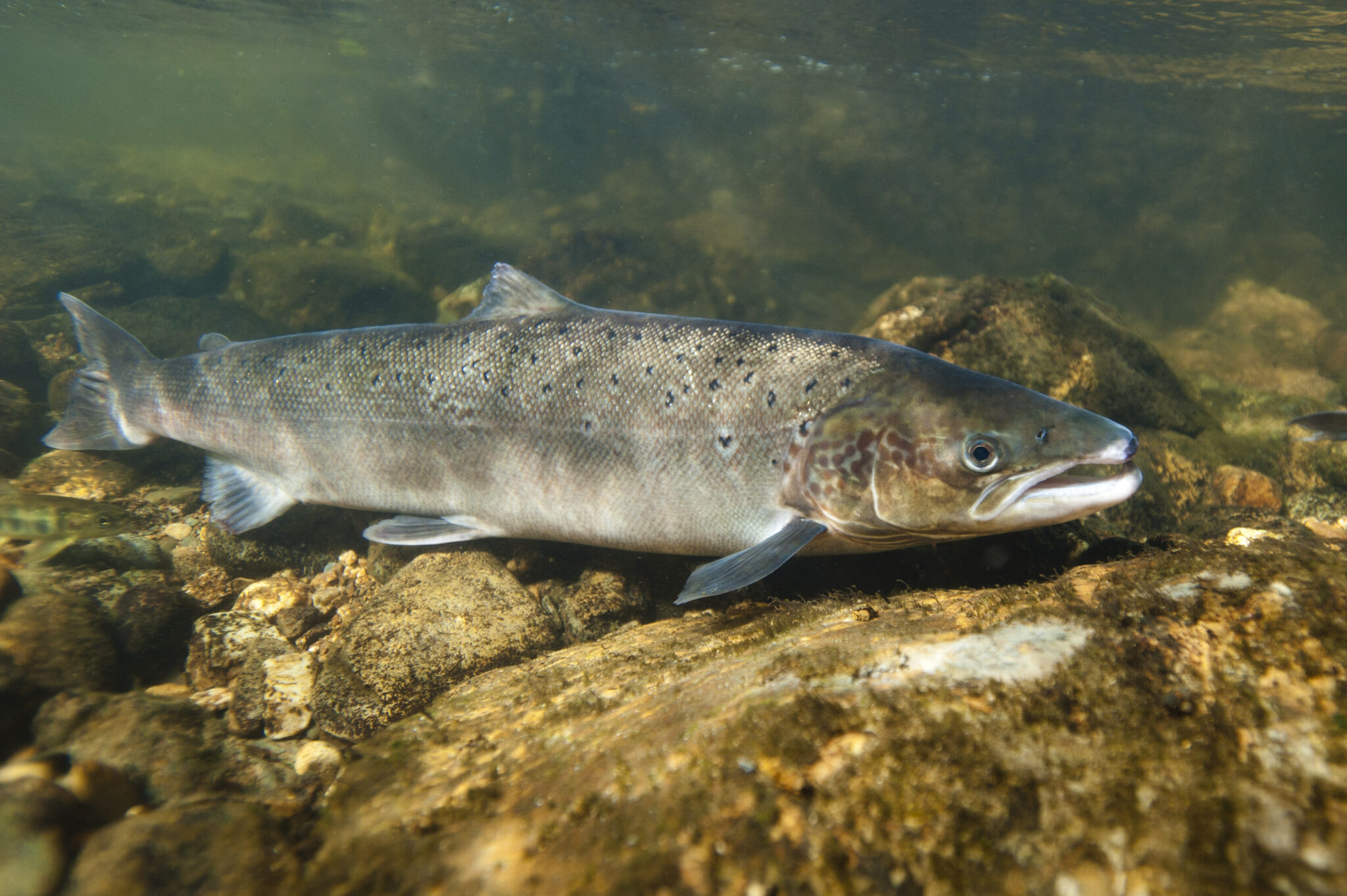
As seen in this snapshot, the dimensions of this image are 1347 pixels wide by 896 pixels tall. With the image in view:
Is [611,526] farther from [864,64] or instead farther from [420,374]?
[864,64]

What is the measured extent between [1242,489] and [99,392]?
A: 10561 mm

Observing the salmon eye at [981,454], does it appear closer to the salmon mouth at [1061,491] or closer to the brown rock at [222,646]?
the salmon mouth at [1061,491]

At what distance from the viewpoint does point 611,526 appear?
11.8 feet

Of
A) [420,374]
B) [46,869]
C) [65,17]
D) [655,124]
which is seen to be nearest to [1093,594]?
[46,869]

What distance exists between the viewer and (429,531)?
13.3 ft

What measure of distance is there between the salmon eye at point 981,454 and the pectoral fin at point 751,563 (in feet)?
2.63

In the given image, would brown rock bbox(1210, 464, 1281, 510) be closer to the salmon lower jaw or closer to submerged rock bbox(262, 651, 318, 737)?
the salmon lower jaw

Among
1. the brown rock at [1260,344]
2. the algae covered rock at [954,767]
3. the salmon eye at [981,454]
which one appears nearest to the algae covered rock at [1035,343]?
the salmon eye at [981,454]

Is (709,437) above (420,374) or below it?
below

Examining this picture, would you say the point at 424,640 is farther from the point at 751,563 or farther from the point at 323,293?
the point at 323,293

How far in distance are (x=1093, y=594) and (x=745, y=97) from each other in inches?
1704

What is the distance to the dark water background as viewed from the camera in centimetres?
1589

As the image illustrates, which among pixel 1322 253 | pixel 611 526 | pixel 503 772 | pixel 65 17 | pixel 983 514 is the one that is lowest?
pixel 1322 253

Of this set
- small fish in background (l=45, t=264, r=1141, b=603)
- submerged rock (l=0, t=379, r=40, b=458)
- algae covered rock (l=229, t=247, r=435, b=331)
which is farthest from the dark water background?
small fish in background (l=45, t=264, r=1141, b=603)
